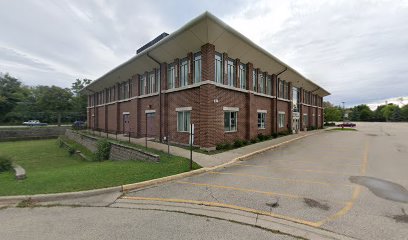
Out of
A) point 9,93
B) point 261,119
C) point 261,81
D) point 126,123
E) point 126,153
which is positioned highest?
point 9,93

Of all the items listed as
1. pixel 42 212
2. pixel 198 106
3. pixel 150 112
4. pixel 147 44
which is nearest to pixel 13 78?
pixel 147 44

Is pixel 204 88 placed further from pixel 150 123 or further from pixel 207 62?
pixel 150 123

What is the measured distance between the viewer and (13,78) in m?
62.3

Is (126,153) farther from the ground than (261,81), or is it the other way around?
(261,81)

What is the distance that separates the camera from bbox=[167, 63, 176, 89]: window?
1864 centimetres

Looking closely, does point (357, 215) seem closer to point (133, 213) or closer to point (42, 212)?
point (133, 213)

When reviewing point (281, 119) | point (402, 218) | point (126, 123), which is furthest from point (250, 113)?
point (126, 123)

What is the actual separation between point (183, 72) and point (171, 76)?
6.06 feet

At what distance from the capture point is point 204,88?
583 inches

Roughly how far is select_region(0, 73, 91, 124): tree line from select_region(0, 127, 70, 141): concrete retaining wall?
14.4 m

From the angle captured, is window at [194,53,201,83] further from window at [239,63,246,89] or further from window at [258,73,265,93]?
window at [258,73,265,93]

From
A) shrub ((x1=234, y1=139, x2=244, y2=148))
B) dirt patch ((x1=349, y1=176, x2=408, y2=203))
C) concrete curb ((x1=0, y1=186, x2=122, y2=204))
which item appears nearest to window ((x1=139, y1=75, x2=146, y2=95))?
shrub ((x1=234, y1=139, x2=244, y2=148))

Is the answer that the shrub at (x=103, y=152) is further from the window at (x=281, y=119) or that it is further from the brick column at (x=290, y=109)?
the brick column at (x=290, y=109)

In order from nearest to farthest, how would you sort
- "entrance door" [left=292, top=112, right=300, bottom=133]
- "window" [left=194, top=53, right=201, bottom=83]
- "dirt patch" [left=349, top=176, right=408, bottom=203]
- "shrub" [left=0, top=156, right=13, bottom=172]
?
"dirt patch" [left=349, top=176, right=408, bottom=203]
"shrub" [left=0, top=156, right=13, bottom=172]
"window" [left=194, top=53, right=201, bottom=83]
"entrance door" [left=292, top=112, right=300, bottom=133]
